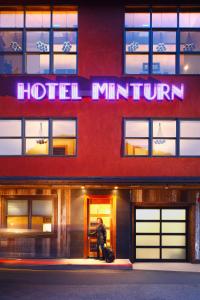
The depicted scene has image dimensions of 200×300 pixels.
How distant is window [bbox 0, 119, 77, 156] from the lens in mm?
17156

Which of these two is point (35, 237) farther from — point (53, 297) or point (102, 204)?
point (53, 297)

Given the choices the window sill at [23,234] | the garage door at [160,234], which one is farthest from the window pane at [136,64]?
the window sill at [23,234]

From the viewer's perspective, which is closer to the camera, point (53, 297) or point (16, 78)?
point (53, 297)

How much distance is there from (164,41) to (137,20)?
1.55 m

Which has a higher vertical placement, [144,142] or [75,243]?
[144,142]

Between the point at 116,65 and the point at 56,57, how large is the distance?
274cm

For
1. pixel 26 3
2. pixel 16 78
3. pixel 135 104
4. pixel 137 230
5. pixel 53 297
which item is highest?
pixel 26 3

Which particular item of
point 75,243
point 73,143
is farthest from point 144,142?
point 75,243

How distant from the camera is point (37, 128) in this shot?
56.5 ft

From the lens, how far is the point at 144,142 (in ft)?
56.4

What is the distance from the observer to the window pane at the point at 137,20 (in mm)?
17312

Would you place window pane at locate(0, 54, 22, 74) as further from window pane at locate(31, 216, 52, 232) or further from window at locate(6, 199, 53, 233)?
window pane at locate(31, 216, 52, 232)

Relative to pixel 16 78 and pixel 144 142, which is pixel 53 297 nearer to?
pixel 144 142

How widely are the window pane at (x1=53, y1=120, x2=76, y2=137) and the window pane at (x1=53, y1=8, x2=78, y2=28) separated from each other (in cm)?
437
